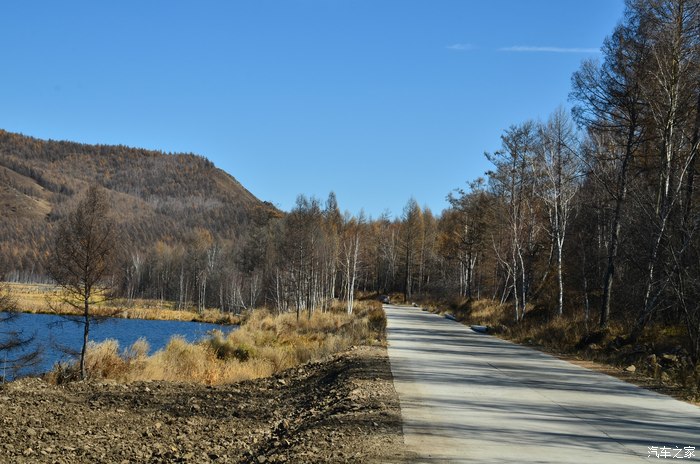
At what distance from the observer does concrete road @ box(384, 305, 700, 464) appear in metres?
7.79

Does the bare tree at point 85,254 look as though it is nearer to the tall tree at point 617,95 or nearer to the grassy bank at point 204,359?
the grassy bank at point 204,359

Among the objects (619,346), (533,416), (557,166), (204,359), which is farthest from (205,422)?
(557,166)

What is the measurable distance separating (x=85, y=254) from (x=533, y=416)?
671 inches

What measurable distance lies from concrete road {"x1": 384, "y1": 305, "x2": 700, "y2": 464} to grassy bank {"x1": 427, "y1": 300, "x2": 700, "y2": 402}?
1153 millimetres

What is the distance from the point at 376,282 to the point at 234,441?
294 feet

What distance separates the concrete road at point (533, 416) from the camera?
7.79 meters

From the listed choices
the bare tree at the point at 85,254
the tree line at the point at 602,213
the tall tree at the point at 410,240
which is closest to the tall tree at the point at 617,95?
the tree line at the point at 602,213

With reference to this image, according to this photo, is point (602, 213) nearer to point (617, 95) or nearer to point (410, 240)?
point (617, 95)

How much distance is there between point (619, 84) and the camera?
2273 centimetres

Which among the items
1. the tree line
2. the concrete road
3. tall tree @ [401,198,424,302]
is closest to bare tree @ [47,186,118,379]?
the tree line

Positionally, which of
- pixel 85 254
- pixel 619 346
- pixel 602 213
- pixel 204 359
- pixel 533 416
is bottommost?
pixel 204 359

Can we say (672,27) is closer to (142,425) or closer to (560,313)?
(560,313)

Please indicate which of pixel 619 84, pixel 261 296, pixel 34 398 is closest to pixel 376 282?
pixel 261 296

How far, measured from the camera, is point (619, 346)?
19438 millimetres
